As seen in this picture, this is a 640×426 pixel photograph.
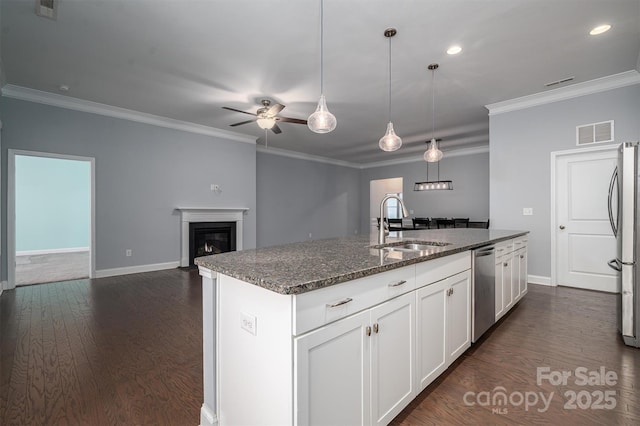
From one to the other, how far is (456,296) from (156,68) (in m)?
3.93

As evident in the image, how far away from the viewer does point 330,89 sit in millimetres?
3998

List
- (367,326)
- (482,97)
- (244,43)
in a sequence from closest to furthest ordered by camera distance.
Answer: (367,326) < (244,43) < (482,97)

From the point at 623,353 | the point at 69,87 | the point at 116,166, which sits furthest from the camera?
the point at 116,166

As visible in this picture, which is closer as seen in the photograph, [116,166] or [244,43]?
[244,43]

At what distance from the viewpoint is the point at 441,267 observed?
1.87m

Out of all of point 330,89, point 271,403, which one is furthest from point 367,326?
point 330,89

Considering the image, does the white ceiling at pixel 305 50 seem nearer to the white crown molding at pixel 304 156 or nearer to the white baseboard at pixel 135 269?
the white baseboard at pixel 135 269

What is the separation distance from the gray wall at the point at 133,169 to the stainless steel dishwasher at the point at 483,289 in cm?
505

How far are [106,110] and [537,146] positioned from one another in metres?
6.70

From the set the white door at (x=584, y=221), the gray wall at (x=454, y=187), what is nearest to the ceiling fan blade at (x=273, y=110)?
the white door at (x=584, y=221)

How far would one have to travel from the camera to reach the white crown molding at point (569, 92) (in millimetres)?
3598

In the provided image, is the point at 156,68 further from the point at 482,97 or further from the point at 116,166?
the point at 482,97

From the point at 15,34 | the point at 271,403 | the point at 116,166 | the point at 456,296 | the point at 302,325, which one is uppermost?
the point at 15,34

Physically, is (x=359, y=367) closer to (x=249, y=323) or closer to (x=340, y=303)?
(x=340, y=303)
